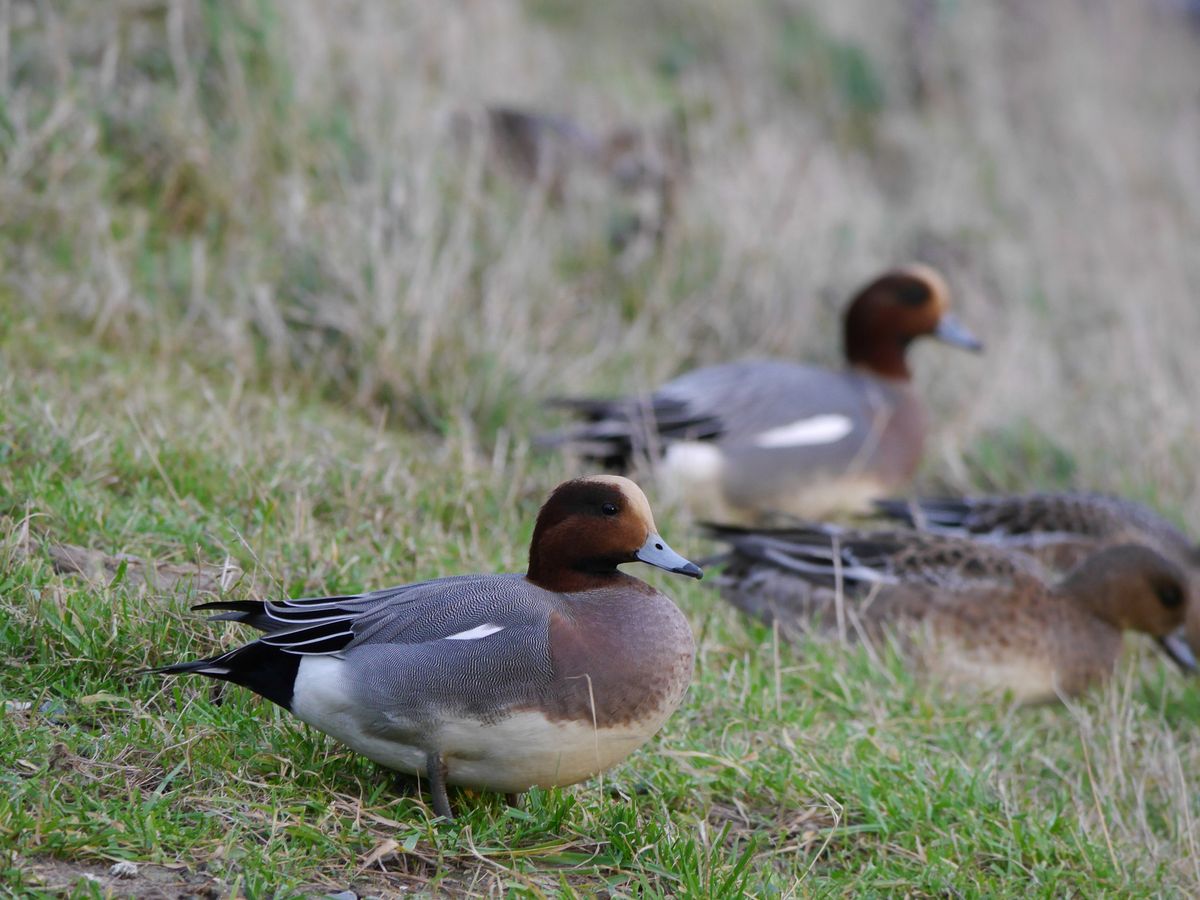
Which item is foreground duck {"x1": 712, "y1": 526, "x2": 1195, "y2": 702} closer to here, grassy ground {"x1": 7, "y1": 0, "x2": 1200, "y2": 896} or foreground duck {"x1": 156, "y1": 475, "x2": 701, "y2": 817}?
grassy ground {"x1": 7, "y1": 0, "x2": 1200, "y2": 896}

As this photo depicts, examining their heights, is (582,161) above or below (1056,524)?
above

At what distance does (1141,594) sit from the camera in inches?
183

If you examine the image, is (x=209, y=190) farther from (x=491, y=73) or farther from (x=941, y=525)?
(x=941, y=525)

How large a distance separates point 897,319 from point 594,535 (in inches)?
146

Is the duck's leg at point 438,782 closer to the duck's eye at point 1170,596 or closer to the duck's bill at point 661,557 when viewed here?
the duck's bill at point 661,557

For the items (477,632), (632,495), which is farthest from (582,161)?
(477,632)

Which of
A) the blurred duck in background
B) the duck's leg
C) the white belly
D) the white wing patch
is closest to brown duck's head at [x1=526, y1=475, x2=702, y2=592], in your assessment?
the white wing patch

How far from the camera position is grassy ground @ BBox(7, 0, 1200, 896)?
2793 millimetres

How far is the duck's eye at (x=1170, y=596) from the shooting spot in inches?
183

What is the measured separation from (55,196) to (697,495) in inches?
105

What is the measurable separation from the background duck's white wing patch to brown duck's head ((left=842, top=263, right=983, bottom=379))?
62cm

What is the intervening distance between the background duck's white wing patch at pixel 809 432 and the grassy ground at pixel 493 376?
2.42 feet

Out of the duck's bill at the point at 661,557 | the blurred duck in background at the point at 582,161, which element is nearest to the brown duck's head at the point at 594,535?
the duck's bill at the point at 661,557

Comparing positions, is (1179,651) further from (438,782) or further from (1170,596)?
(438,782)
